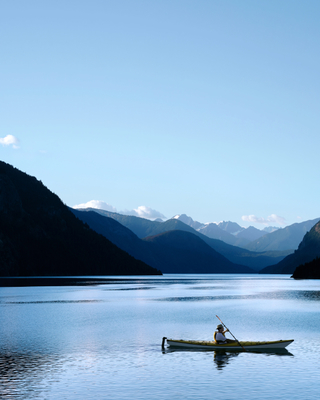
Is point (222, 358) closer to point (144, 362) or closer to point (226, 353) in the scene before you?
point (226, 353)

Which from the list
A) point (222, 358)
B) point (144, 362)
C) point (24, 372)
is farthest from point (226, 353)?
point (24, 372)

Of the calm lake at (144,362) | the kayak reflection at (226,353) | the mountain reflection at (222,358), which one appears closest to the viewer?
the calm lake at (144,362)

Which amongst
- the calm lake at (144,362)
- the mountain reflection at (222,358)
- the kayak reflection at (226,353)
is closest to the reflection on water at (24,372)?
the calm lake at (144,362)

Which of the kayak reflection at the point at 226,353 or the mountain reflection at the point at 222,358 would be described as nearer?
the mountain reflection at the point at 222,358

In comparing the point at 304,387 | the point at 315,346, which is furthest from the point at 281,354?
the point at 304,387

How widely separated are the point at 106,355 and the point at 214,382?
1437cm

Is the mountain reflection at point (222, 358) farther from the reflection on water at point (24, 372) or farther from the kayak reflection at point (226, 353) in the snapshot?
the reflection on water at point (24, 372)

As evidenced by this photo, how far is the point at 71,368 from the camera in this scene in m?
41.3

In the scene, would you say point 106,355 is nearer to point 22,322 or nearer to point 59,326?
point 59,326

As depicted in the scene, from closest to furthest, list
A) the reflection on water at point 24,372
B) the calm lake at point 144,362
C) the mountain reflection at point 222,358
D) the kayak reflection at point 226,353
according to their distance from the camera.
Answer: the reflection on water at point 24,372 < the calm lake at point 144,362 < the mountain reflection at point 222,358 < the kayak reflection at point 226,353

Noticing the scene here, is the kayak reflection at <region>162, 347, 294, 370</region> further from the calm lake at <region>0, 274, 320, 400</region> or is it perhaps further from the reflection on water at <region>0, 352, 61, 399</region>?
the reflection on water at <region>0, 352, 61, 399</region>

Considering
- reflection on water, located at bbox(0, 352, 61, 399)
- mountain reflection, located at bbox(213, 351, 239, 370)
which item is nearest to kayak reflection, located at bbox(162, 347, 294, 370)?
mountain reflection, located at bbox(213, 351, 239, 370)

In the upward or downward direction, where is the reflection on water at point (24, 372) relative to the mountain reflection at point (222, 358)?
upward

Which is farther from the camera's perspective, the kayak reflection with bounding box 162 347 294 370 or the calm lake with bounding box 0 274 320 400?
the kayak reflection with bounding box 162 347 294 370
